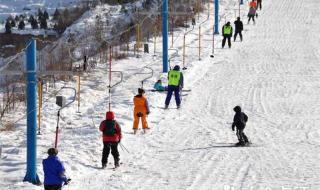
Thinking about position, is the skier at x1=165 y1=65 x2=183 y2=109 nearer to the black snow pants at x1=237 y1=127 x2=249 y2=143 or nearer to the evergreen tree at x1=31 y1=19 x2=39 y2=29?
the black snow pants at x1=237 y1=127 x2=249 y2=143

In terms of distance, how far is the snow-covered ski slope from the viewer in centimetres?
1345

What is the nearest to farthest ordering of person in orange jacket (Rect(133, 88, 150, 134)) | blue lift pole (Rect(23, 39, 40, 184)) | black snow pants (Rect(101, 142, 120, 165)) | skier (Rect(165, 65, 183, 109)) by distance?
blue lift pole (Rect(23, 39, 40, 184)), black snow pants (Rect(101, 142, 120, 165)), person in orange jacket (Rect(133, 88, 150, 134)), skier (Rect(165, 65, 183, 109))

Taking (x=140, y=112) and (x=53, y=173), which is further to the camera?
(x=140, y=112)

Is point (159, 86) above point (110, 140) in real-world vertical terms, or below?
above

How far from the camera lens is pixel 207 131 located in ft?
59.3

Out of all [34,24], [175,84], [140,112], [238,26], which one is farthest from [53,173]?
[34,24]

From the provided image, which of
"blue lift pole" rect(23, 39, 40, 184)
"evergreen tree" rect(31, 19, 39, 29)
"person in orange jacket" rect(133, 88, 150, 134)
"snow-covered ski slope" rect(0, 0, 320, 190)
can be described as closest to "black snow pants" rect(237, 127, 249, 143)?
"snow-covered ski slope" rect(0, 0, 320, 190)

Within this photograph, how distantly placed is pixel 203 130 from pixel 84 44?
18.5 meters

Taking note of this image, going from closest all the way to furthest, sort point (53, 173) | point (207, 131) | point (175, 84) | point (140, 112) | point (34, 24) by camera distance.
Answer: point (53, 173)
point (140, 112)
point (207, 131)
point (175, 84)
point (34, 24)

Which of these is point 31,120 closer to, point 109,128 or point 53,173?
point 53,173

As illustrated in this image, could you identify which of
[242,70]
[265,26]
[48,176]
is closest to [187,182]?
[48,176]

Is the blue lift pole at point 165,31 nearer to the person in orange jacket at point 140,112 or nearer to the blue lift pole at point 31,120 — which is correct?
the person in orange jacket at point 140,112

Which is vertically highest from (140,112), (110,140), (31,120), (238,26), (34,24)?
(34,24)

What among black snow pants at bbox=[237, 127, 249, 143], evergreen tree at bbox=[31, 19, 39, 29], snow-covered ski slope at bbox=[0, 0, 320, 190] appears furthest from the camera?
evergreen tree at bbox=[31, 19, 39, 29]
